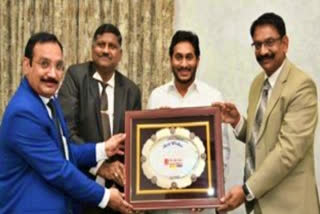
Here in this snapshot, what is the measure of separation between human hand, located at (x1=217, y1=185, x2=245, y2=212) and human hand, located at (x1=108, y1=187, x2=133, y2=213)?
0.42 meters

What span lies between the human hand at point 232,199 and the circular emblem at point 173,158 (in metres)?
0.17

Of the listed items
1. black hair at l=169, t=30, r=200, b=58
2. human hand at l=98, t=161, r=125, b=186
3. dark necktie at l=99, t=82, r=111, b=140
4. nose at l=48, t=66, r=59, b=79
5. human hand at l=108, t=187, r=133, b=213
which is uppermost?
black hair at l=169, t=30, r=200, b=58

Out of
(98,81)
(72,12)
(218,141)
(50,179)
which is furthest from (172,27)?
(50,179)

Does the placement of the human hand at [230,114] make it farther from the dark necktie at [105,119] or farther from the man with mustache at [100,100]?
the dark necktie at [105,119]

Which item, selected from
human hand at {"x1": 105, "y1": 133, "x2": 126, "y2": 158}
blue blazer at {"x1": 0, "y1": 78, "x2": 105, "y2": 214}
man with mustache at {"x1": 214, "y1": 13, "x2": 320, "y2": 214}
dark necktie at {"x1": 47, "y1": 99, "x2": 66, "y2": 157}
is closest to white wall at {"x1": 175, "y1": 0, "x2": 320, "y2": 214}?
man with mustache at {"x1": 214, "y1": 13, "x2": 320, "y2": 214}

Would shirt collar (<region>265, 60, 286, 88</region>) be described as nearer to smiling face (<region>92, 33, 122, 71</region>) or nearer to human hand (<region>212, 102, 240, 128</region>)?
human hand (<region>212, 102, 240, 128</region>)

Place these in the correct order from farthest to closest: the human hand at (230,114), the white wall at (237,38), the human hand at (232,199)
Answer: the white wall at (237,38)
the human hand at (230,114)
the human hand at (232,199)

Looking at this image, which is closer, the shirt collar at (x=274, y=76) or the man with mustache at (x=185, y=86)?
the shirt collar at (x=274, y=76)

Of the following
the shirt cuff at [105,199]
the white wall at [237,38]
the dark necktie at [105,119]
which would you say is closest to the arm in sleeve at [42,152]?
the shirt cuff at [105,199]

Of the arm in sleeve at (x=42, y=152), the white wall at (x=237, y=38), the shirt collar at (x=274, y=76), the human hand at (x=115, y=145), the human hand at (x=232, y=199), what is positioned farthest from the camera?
the white wall at (x=237, y=38)

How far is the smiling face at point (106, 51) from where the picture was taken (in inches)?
110

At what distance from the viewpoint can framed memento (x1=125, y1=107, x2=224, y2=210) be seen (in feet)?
7.96

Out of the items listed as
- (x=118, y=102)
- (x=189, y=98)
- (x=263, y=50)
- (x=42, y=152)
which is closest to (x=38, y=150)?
(x=42, y=152)

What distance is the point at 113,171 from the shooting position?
8.71 feet
